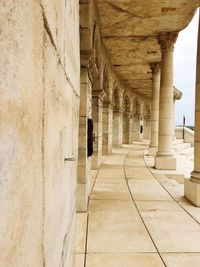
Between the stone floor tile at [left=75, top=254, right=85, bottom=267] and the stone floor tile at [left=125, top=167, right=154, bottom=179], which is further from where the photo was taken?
the stone floor tile at [left=125, top=167, right=154, bottom=179]

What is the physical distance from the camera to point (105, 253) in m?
2.93

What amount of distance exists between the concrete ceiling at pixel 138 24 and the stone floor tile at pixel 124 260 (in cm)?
587

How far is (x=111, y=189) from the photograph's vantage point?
227 inches

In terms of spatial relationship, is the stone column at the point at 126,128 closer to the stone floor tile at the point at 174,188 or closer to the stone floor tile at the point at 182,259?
the stone floor tile at the point at 174,188

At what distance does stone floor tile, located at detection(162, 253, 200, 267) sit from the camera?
2.72 m

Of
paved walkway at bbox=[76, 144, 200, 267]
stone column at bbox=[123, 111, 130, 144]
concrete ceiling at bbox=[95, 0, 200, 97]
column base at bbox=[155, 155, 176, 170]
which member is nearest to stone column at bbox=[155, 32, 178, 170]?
column base at bbox=[155, 155, 176, 170]

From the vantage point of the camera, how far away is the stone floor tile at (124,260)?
2701 mm

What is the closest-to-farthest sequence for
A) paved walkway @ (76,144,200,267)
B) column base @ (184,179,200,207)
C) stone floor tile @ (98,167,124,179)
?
1. paved walkway @ (76,144,200,267)
2. column base @ (184,179,200,207)
3. stone floor tile @ (98,167,124,179)

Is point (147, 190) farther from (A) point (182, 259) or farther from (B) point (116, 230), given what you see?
(A) point (182, 259)

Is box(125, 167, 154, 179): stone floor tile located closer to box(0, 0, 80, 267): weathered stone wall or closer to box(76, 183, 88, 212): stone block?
box(76, 183, 88, 212): stone block

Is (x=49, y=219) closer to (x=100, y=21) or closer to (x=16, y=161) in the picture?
(x=16, y=161)

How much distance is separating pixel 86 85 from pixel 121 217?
7.37 ft

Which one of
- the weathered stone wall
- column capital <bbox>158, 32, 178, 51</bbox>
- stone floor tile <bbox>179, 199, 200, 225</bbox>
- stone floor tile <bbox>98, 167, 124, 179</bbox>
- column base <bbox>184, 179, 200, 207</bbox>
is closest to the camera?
the weathered stone wall

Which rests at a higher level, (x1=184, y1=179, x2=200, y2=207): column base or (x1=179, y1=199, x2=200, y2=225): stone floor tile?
(x1=184, y1=179, x2=200, y2=207): column base
